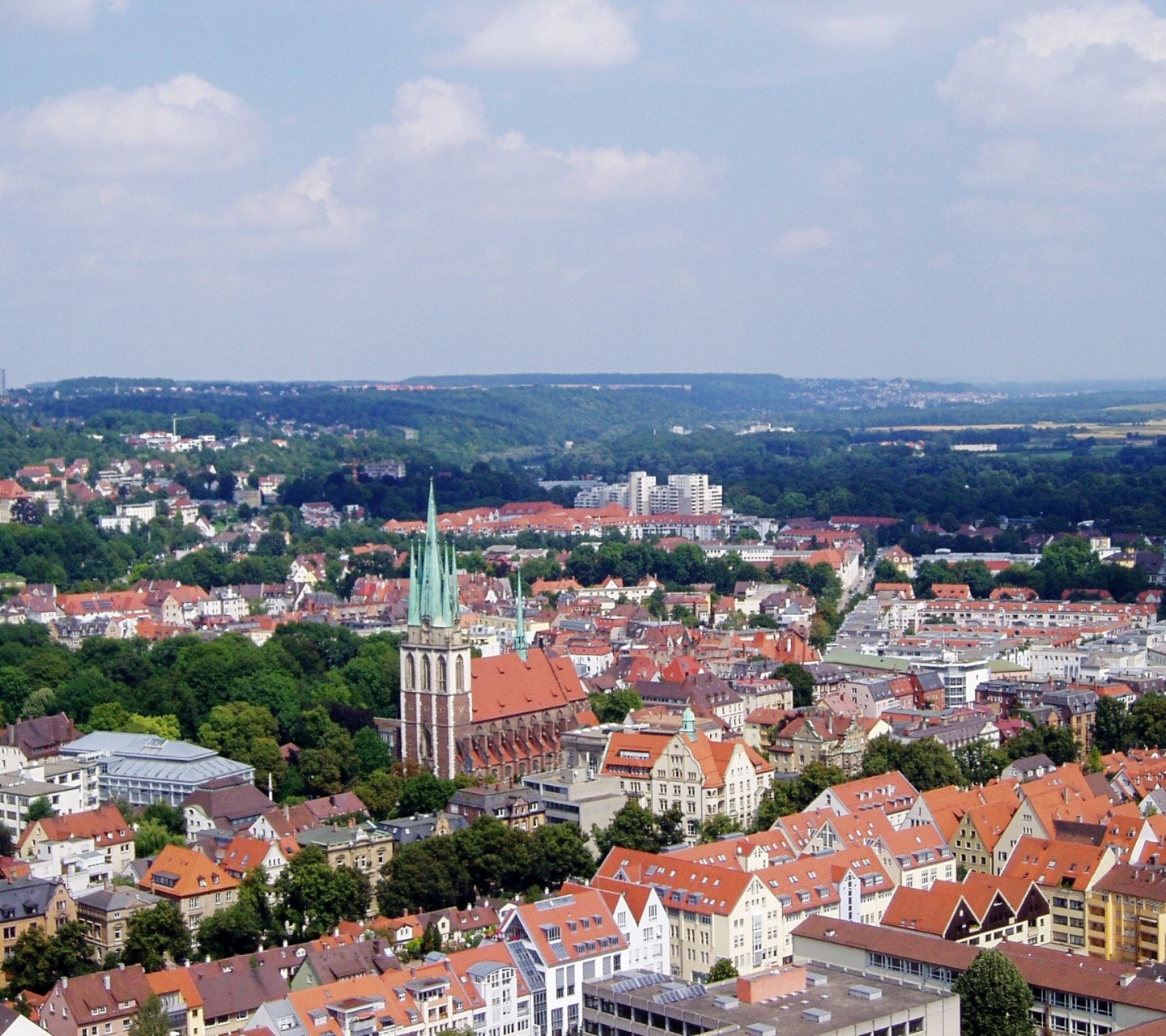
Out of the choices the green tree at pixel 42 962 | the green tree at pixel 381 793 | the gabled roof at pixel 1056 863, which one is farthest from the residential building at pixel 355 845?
the gabled roof at pixel 1056 863

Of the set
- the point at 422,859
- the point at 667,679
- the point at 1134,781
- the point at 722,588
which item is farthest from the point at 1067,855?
the point at 722,588

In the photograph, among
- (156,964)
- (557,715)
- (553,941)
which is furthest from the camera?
(557,715)

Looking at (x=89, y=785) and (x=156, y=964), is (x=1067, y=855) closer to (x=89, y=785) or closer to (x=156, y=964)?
(x=156, y=964)

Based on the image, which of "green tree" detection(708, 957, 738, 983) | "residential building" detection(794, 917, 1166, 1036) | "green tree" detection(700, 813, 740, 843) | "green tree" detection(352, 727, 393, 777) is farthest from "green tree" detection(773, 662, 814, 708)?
"green tree" detection(708, 957, 738, 983)

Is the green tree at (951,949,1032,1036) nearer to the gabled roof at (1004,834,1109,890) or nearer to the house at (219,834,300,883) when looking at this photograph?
the gabled roof at (1004,834,1109,890)

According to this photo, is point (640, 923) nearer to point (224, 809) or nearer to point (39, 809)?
point (224, 809)

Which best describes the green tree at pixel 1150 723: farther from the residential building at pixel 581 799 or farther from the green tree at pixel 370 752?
the green tree at pixel 370 752

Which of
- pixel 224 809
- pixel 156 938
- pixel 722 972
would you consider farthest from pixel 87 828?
pixel 722 972
